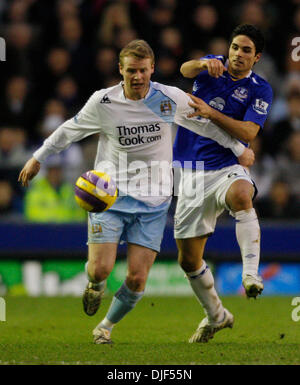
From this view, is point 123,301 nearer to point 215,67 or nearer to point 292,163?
point 215,67

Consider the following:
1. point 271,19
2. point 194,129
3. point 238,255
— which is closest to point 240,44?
point 194,129

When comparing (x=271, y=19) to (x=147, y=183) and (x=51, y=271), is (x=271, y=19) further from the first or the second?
(x=147, y=183)

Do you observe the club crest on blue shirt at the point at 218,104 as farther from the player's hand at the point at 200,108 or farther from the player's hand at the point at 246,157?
the player's hand at the point at 246,157

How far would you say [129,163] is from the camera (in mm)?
7094

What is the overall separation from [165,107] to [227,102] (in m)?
0.63

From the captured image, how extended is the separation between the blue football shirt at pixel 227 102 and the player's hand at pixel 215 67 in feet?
0.78

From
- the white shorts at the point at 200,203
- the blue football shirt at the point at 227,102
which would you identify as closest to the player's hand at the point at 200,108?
the blue football shirt at the point at 227,102

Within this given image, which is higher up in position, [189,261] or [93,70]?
[189,261]

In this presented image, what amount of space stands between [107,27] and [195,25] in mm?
1442

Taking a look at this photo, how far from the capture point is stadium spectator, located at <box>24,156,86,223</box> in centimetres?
1158

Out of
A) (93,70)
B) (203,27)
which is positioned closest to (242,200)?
(93,70)

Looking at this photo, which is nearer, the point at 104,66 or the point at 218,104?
the point at 218,104

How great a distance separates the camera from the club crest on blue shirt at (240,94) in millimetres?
7352

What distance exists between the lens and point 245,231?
6.98 m
